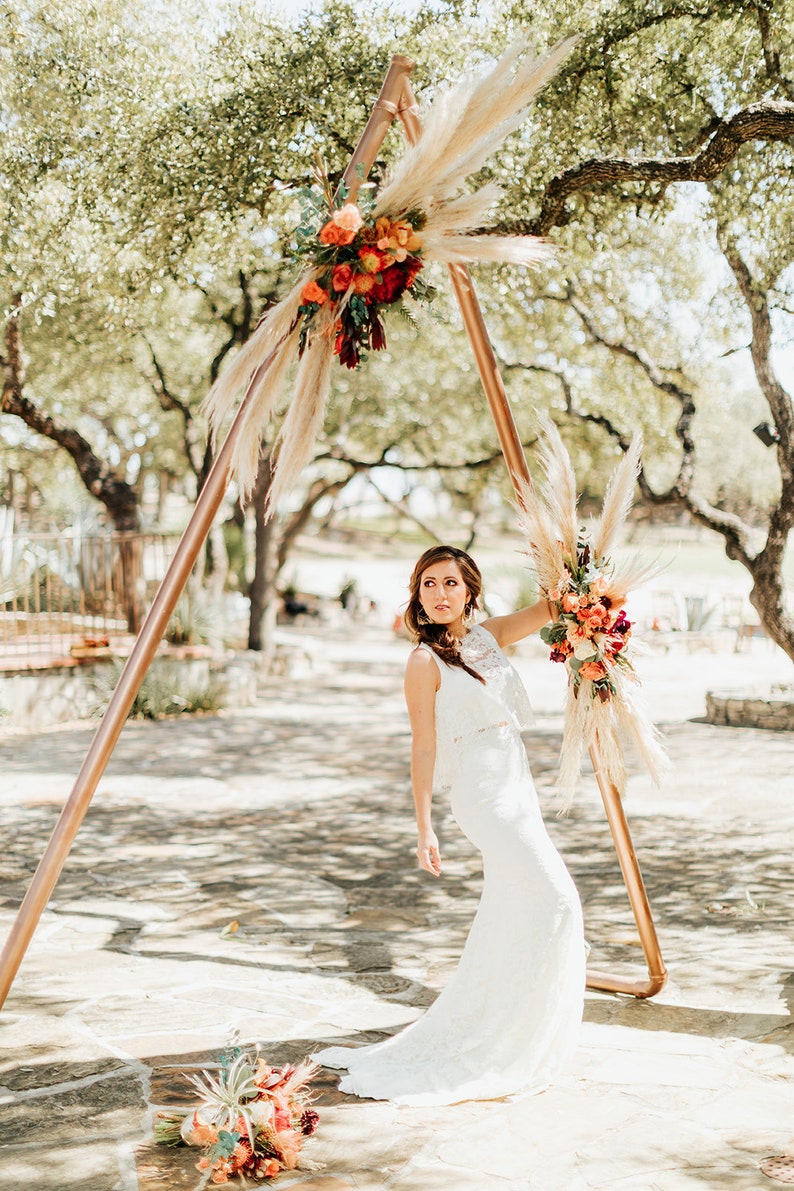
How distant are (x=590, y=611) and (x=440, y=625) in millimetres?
559

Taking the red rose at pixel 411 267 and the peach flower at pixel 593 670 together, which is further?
the peach flower at pixel 593 670

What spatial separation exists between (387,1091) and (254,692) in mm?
11000

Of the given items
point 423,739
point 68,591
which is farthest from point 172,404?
point 423,739

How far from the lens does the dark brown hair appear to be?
3814 mm

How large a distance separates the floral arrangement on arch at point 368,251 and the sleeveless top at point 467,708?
87 centimetres

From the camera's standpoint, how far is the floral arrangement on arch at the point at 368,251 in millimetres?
3482

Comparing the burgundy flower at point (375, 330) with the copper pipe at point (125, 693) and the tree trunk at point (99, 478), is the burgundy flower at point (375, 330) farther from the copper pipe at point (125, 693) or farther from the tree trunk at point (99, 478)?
the tree trunk at point (99, 478)

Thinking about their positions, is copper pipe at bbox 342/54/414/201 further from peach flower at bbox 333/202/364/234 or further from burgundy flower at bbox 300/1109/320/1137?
burgundy flower at bbox 300/1109/320/1137

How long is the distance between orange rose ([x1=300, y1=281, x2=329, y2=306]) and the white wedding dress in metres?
1.26

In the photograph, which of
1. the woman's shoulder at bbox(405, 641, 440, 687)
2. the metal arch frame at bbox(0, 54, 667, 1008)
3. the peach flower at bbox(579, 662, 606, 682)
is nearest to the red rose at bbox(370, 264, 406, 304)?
the metal arch frame at bbox(0, 54, 667, 1008)

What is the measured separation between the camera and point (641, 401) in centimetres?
1350

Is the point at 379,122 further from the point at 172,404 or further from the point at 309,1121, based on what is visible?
the point at 172,404

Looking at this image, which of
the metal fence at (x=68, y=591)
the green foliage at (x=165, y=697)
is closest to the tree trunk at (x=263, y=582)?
the metal fence at (x=68, y=591)

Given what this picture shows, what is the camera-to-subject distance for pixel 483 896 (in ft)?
12.1
